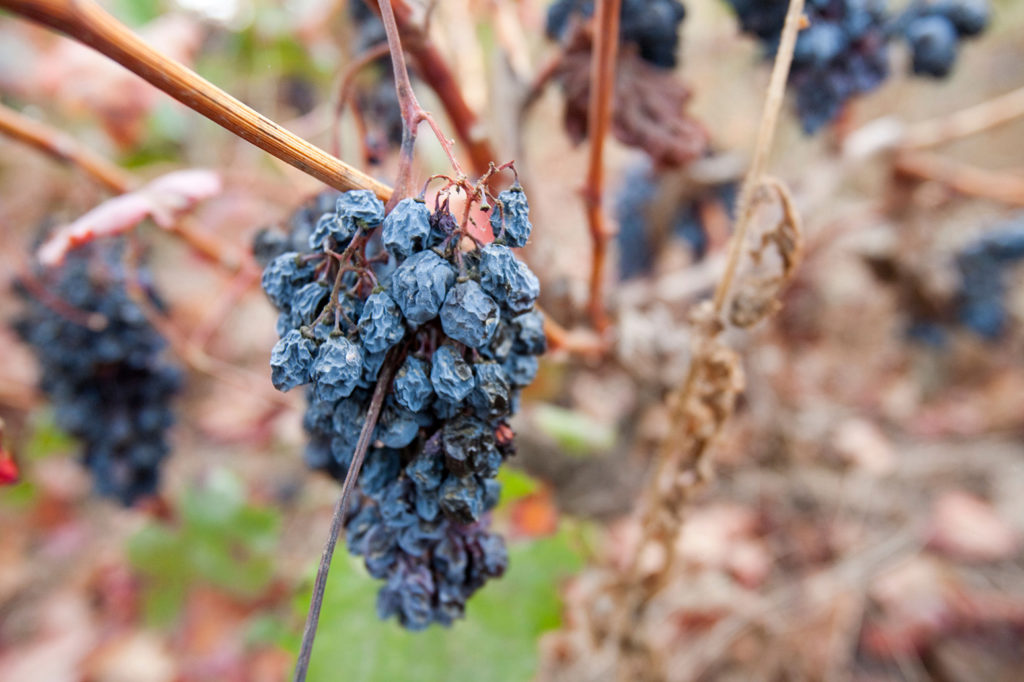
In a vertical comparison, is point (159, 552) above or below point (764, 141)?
above

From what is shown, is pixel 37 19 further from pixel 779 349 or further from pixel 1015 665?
pixel 779 349

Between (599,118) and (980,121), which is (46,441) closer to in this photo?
(599,118)

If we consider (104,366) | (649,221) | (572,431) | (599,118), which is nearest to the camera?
(599,118)

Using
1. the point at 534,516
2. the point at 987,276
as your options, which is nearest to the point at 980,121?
the point at 987,276

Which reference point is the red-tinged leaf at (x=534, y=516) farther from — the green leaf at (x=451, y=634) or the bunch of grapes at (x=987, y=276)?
the bunch of grapes at (x=987, y=276)

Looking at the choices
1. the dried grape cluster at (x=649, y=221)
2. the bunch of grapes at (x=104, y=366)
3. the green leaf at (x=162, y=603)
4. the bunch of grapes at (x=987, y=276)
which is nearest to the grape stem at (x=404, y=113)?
the bunch of grapes at (x=104, y=366)

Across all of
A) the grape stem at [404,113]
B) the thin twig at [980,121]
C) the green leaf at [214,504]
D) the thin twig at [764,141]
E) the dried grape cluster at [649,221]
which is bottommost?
the grape stem at [404,113]
